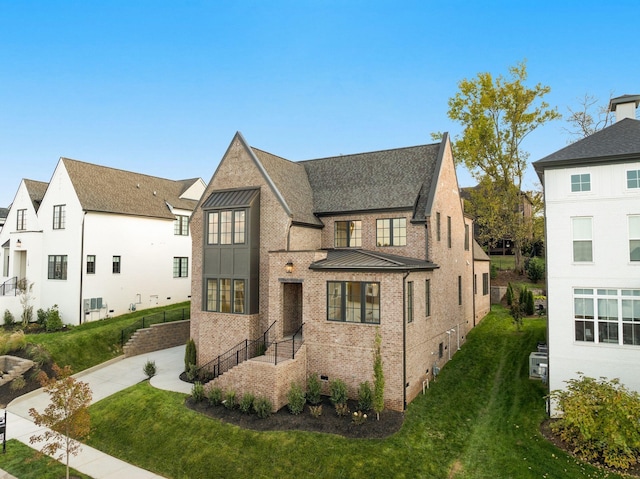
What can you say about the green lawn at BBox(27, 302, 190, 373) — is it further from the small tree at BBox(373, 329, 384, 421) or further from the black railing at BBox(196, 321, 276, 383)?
the small tree at BBox(373, 329, 384, 421)

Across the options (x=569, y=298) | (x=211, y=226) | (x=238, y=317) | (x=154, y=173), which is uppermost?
(x=154, y=173)

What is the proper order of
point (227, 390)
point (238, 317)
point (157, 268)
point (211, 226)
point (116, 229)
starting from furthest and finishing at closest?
point (157, 268)
point (116, 229)
point (211, 226)
point (238, 317)
point (227, 390)

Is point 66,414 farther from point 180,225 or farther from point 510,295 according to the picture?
point 510,295

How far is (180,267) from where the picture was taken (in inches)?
1241

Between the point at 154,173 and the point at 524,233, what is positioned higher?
the point at 154,173

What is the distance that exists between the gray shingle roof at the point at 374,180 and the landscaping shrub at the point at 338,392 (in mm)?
8248

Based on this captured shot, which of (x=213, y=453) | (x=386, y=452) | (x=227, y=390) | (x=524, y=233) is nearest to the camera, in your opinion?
(x=386, y=452)

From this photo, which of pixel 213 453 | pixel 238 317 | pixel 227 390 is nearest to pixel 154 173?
pixel 238 317

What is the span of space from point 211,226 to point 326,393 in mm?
9486

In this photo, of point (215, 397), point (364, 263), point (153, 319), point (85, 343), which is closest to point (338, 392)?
point (215, 397)

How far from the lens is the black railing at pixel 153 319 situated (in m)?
23.2

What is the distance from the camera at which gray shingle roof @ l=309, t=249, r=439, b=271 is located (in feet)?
44.7

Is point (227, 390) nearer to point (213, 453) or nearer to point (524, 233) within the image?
point (213, 453)

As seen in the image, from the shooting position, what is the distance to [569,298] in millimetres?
12805
